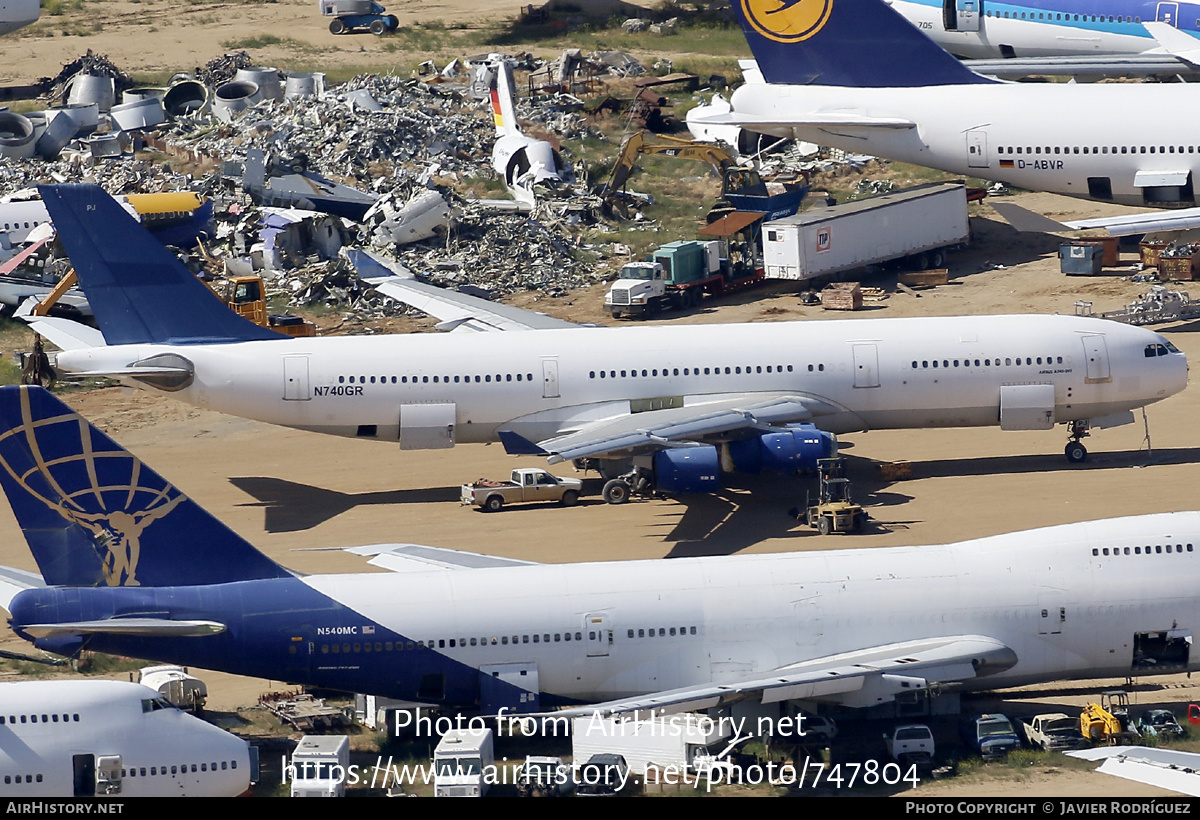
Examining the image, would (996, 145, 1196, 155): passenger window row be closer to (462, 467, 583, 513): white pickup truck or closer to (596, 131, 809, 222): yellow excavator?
(596, 131, 809, 222): yellow excavator

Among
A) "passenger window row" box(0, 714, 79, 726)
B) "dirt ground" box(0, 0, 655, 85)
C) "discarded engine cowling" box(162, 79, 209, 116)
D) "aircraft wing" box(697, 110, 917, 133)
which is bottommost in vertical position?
"passenger window row" box(0, 714, 79, 726)

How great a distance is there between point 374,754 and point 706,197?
57899mm

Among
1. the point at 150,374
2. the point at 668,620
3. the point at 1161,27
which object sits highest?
the point at 1161,27

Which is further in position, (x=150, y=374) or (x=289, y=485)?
(x=289, y=485)

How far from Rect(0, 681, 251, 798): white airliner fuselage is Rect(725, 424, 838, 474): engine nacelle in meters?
21.5

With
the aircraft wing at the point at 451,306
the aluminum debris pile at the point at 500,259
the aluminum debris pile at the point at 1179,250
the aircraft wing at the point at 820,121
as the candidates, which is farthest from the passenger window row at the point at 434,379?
the aluminum debris pile at the point at 1179,250

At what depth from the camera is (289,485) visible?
57.0 m

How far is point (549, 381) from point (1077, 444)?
1742 cm

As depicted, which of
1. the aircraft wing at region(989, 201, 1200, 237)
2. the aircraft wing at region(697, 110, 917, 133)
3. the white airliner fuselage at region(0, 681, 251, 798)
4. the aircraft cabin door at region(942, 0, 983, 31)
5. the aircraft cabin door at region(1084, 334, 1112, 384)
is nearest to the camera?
the white airliner fuselage at region(0, 681, 251, 798)

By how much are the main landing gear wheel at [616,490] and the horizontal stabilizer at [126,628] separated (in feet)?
64.5

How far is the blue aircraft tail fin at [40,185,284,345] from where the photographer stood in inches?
2116

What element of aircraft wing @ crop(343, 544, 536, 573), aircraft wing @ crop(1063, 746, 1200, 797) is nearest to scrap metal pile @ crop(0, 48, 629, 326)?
aircraft wing @ crop(343, 544, 536, 573)
